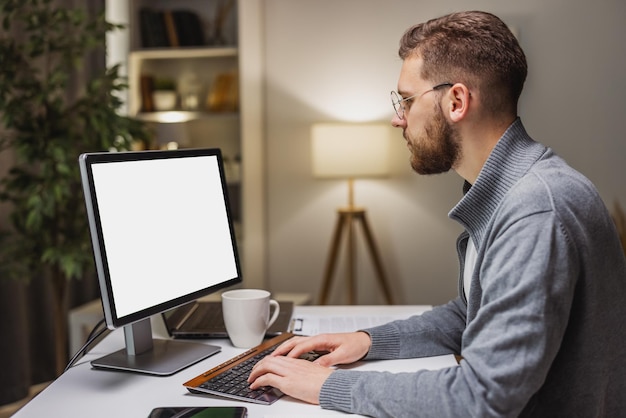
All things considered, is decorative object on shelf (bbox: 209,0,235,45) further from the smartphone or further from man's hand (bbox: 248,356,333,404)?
the smartphone

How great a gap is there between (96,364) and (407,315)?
0.76 metres

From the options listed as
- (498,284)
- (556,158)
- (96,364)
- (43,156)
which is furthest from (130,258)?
(43,156)

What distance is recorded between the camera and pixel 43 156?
2723 millimetres

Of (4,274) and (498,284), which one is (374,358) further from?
(4,274)

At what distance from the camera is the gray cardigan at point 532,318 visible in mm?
958

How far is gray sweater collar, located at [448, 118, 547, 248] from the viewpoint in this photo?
1159 mm

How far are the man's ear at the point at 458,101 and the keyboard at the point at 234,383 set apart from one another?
52 cm

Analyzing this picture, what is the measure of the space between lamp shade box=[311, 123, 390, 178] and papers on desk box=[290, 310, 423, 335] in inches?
74.8

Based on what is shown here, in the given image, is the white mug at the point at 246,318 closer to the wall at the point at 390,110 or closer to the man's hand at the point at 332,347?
the man's hand at the point at 332,347

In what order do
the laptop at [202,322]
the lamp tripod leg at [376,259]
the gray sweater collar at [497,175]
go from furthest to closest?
the lamp tripod leg at [376,259], the laptop at [202,322], the gray sweater collar at [497,175]

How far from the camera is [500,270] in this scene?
1.00 meters

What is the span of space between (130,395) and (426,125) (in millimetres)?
697

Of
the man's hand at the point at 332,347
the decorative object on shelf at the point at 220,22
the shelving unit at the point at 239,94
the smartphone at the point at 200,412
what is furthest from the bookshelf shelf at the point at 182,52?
the smartphone at the point at 200,412

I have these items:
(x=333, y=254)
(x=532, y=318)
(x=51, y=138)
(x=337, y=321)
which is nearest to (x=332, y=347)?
(x=337, y=321)
